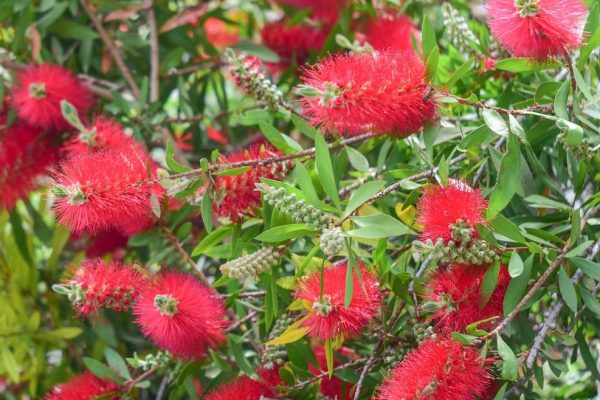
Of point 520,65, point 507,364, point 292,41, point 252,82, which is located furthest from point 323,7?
point 507,364

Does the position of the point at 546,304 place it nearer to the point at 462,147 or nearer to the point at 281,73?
the point at 462,147

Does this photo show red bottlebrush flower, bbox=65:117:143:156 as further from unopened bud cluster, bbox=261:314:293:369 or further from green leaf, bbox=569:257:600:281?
green leaf, bbox=569:257:600:281

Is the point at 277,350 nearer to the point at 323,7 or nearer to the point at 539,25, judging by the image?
the point at 539,25

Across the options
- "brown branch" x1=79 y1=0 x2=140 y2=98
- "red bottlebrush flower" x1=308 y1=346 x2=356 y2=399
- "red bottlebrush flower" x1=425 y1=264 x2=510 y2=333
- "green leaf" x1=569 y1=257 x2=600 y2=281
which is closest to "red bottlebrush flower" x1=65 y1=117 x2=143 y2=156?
"brown branch" x1=79 y1=0 x2=140 y2=98

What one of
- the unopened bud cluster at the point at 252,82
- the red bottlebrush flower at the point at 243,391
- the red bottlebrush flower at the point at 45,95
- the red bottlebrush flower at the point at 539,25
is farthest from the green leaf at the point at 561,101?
the red bottlebrush flower at the point at 45,95

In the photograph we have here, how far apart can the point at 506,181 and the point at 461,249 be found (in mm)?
79

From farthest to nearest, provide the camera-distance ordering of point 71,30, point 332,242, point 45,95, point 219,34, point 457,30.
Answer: point 219,34 → point 71,30 → point 45,95 → point 457,30 → point 332,242

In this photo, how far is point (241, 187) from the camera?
0.98 metres

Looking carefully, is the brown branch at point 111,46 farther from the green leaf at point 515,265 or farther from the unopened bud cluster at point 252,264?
→ the green leaf at point 515,265

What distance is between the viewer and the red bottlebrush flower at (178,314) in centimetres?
99

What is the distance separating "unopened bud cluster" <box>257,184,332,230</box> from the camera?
859mm

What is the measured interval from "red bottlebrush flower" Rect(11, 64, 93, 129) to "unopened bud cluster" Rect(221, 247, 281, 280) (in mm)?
524

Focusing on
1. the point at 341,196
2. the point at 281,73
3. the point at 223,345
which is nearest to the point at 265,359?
the point at 223,345

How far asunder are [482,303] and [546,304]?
1.12 feet
